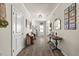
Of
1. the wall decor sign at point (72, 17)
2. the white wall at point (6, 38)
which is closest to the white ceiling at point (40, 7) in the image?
the wall decor sign at point (72, 17)

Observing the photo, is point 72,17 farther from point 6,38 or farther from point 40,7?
point 40,7

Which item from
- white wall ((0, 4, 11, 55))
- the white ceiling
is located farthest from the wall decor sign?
the white ceiling

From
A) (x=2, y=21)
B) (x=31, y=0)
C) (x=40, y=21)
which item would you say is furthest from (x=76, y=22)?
(x=40, y=21)

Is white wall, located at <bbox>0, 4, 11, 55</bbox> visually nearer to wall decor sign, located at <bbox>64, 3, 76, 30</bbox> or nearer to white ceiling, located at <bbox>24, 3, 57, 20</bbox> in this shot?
wall decor sign, located at <bbox>64, 3, 76, 30</bbox>

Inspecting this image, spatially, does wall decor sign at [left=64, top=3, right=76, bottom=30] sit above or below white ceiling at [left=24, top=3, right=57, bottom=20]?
below

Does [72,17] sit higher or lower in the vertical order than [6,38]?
higher

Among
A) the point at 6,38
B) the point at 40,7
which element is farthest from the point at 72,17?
the point at 40,7

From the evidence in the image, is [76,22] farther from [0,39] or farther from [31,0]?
[0,39]

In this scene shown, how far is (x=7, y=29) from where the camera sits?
3.59 m

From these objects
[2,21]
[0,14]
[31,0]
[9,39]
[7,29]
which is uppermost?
[31,0]

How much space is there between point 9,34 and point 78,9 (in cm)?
232

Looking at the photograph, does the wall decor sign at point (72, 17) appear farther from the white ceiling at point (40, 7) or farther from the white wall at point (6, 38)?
the white ceiling at point (40, 7)

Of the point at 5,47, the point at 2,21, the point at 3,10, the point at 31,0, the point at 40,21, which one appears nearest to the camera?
the point at 31,0

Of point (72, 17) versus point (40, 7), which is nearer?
point (72, 17)
